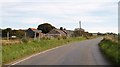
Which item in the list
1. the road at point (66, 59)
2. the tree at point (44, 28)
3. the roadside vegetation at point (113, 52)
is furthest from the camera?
the tree at point (44, 28)

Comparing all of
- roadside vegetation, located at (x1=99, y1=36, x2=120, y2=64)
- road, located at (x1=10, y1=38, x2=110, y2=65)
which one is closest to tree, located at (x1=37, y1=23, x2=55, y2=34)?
roadside vegetation, located at (x1=99, y1=36, x2=120, y2=64)

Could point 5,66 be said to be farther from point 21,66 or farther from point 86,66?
point 86,66

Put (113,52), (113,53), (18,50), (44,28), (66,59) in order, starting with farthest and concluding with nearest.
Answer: (44,28) → (18,50) → (113,52) → (113,53) → (66,59)

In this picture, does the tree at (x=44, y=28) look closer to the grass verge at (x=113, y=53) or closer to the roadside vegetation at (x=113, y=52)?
the roadside vegetation at (x=113, y=52)

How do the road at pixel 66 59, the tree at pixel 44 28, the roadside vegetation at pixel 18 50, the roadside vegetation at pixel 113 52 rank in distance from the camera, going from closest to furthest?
the road at pixel 66 59 < the roadside vegetation at pixel 113 52 < the roadside vegetation at pixel 18 50 < the tree at pixel 44 28

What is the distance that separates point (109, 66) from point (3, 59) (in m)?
7.66

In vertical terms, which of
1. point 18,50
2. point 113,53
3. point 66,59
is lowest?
point 18,50

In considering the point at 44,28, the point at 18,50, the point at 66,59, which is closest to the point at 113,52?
the point at 66,59

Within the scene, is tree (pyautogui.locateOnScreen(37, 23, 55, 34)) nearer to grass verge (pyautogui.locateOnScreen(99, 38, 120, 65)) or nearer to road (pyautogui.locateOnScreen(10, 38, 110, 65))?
grass verge (pyautogui.locateOnScreen(99, 38, 120, 65))

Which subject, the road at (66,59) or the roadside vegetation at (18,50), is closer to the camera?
the road at (66,59)

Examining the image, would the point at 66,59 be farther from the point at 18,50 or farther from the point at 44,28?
the point at 44,28

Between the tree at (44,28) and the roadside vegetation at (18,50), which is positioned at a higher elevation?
the roadside vegetation at (18,50)

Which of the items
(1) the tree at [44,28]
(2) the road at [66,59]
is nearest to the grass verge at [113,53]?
(2) the road at [66,59]

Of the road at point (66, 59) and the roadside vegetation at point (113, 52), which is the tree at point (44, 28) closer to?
the roadside vegetation at point (113, 52)
